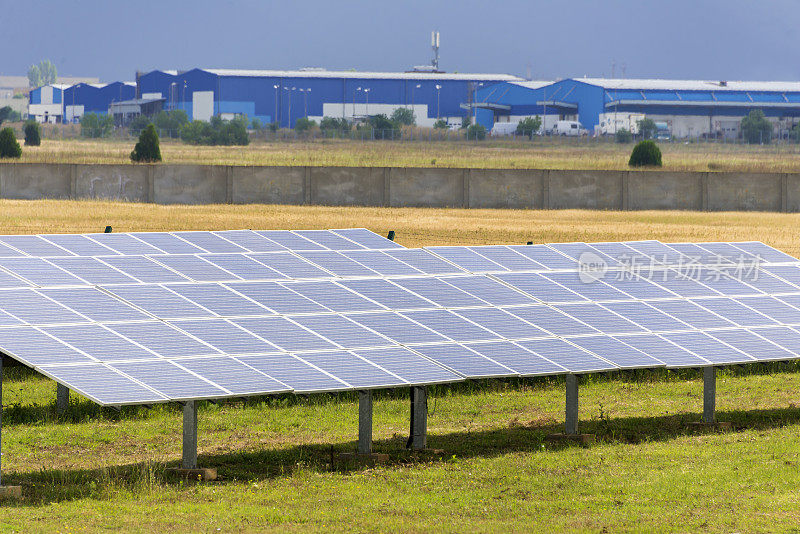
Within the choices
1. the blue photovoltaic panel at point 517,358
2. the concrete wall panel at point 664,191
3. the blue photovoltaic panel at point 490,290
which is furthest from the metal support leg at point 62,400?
the concrete wall panel at point 664,191

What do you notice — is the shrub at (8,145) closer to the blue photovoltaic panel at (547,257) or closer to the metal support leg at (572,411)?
the blue photovoltaic panel at (547,257)

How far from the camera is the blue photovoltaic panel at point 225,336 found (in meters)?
16.8

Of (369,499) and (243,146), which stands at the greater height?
(243,146)

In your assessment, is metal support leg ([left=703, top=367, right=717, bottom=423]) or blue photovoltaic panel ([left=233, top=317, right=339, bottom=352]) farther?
metal support leg ([left=703, top=367, right=717, bottom=423])

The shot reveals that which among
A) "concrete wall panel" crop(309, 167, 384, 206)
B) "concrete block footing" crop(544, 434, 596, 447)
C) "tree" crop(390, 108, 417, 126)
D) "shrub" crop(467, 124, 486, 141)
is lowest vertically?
"concrete block footing" crop(544, 434, 596, 447)

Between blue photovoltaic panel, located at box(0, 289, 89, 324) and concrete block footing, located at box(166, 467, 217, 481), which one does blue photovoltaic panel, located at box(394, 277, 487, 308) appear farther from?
blue photovoltaic panel, located at box(0, 289, 89, 324)

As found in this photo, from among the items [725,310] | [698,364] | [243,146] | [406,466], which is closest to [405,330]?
[406,466]

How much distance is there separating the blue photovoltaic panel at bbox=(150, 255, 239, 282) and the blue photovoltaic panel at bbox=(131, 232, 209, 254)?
73 cm

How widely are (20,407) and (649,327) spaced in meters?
11.5

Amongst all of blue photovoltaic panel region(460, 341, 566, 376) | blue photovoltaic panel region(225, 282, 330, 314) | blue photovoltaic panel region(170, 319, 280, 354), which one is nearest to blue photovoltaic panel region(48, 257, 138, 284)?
blue photovoltaic panel region(225, 282, 330, 314)

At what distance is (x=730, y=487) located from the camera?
1647 cm

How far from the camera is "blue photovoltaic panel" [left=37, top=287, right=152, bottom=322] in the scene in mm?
17078

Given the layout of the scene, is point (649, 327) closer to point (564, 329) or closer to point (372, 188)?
point (564, 329)

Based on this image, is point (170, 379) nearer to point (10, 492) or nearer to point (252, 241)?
point (10, 492)
